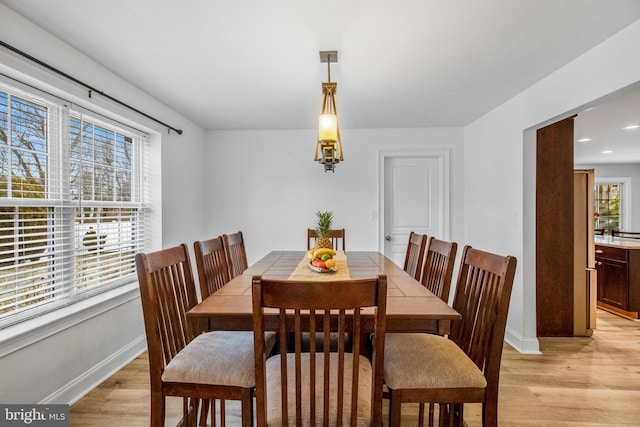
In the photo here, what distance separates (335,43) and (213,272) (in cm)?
160

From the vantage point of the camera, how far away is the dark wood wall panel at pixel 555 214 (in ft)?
9.21

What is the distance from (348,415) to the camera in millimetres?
1067

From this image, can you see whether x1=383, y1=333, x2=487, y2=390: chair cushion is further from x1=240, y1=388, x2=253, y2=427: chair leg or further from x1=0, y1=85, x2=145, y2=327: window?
x1=0, y1=85, x2=145, y2=327: window

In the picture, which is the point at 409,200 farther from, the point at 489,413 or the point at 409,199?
the point at 489,413

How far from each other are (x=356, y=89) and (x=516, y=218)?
5.96 ft

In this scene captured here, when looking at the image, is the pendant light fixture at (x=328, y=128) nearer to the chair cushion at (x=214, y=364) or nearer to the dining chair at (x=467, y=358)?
the dining chair at (x=467, y=358)

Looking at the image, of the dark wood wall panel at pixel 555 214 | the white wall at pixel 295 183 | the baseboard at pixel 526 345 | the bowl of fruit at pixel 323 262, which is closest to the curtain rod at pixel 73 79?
the white wall at pixel 295 183

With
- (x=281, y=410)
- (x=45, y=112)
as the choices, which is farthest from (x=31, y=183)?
(x=281, y=410)

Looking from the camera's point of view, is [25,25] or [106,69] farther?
[106,69]

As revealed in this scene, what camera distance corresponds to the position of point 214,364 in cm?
131

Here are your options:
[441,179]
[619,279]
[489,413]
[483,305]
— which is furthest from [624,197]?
[489,413]

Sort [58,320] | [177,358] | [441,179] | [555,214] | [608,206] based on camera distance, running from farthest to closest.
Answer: [608,206] < [441,179] < [555,214] < [58,320] < [177,358]

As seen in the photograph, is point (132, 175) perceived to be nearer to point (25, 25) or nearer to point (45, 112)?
point (45, 112)

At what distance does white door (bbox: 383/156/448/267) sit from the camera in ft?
12.7
